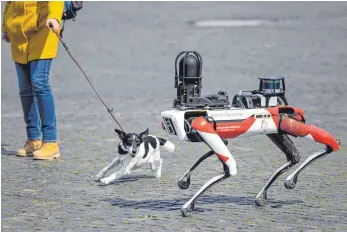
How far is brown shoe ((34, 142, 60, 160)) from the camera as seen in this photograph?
11047 mm

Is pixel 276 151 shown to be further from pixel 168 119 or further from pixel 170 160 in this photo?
pixel 168 119

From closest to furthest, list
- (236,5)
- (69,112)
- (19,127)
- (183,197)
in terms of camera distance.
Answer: (183,197) → (19,127) → (69,112) → (236,5)

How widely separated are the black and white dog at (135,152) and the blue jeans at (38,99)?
1.32 metres

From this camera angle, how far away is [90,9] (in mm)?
24188

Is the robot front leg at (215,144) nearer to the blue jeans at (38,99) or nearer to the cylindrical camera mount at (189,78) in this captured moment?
the cylindrical camera mount at (189,78)

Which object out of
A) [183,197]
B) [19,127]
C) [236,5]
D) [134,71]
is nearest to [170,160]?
[183,197]

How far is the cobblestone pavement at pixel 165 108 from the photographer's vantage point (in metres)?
8.52

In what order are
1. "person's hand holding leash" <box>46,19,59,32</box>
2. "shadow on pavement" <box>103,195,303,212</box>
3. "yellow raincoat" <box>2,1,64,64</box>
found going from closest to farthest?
"shadow on pavement" <box>103,195,303,212</box>, "person's hand holding leash" <box>46,19,59,32</box>, "yellow raincoat" <box>2,1,64,64</box>

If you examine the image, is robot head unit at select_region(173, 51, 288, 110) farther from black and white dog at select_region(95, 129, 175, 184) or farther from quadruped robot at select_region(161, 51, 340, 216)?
black and white dog at select_region(95, 129, 175, 184)

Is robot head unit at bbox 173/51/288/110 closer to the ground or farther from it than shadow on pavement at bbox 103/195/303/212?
farther from it

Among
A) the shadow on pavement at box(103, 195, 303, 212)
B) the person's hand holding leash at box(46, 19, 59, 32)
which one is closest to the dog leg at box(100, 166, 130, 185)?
the shadow on pavement at box(103, 195, 303, 212)

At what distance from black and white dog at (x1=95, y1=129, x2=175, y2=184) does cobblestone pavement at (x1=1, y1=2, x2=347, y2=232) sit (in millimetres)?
158

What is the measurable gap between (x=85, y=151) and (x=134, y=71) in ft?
20.6

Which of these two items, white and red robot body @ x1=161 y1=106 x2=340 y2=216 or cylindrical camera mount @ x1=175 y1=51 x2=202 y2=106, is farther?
cylindrical camera mount @ x1=175 y1=51 x2=202 y2=106
